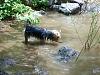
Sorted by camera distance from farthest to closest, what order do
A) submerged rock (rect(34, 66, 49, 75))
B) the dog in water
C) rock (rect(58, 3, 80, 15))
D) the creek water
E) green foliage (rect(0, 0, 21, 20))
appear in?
1. rock (rect(58, 3, 80, 15))
2. green foliage (rect(0, 0, 21, 20))
3. the dog in water
4. the creek water
5. submerged rock (rect(34, 66, 49, 75))

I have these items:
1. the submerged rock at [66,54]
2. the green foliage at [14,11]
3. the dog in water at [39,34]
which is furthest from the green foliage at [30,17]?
the submerged rock at [66,54]

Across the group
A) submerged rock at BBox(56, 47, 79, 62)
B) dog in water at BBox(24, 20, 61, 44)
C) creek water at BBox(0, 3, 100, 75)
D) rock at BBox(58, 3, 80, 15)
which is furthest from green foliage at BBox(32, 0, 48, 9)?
submerged rock at BBox(56, 47, 79, 62)

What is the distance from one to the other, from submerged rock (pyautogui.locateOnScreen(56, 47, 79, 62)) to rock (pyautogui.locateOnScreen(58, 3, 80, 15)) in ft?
17.9

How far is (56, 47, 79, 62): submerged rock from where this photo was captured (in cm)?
880

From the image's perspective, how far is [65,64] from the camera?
839cm

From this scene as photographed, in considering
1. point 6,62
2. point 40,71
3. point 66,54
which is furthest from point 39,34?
point 40,71

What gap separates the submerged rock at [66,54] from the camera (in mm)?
8802

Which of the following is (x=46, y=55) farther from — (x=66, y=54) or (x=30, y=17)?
(x=30, y=17)

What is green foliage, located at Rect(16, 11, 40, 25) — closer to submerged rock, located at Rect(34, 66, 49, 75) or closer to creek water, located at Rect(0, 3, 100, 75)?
creek water, located at Rect(0, 3, 100, 75)

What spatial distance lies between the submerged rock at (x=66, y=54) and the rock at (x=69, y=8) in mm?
5458

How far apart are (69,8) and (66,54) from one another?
6050mm

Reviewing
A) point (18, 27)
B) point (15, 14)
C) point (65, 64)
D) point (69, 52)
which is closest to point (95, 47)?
point (69, 52)

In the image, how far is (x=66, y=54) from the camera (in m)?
9.05

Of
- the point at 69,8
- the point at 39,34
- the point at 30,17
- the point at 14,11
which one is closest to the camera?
the point at 39,34
